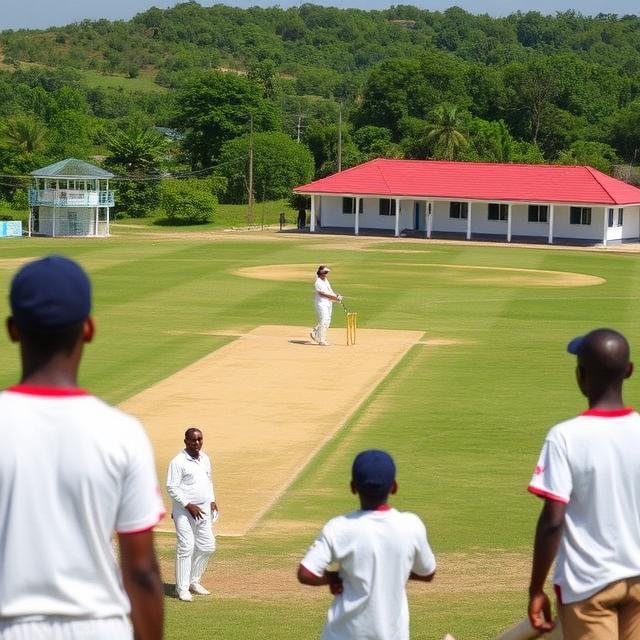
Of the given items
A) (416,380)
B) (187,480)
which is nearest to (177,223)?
(416,380)

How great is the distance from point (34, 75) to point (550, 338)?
143924 mm

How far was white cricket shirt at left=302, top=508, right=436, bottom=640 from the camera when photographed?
5773mm

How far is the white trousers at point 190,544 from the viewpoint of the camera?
40.6ft

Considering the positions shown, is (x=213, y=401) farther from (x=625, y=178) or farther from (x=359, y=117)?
(x=359, y=117)

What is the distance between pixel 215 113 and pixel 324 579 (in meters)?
96.2

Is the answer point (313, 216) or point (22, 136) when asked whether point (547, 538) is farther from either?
point (22, 136)

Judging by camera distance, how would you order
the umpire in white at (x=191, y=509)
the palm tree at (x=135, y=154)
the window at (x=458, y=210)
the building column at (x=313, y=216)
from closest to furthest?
the umpire in white at (x=191, y=509)
the window at (x=458, y=210)
the building column at (x=313, y=216)
the palm tree at (x=135, y=154)

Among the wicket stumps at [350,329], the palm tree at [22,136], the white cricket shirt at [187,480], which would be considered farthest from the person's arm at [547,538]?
the palm tree at [22,136]

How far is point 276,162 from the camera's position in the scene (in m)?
90.0

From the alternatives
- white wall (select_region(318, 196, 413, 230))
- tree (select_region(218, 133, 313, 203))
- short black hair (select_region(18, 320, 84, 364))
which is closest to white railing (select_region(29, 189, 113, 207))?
white wall (select_region(318, 196, 413, 230))

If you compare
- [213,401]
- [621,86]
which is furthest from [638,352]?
[621,86]

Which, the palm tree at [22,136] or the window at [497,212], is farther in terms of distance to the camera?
the palm tree at [22,136]

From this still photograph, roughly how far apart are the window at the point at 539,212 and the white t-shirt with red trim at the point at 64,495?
64.3 metres

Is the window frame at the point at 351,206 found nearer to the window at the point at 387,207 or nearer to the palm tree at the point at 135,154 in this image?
the window at the point at 387,207
